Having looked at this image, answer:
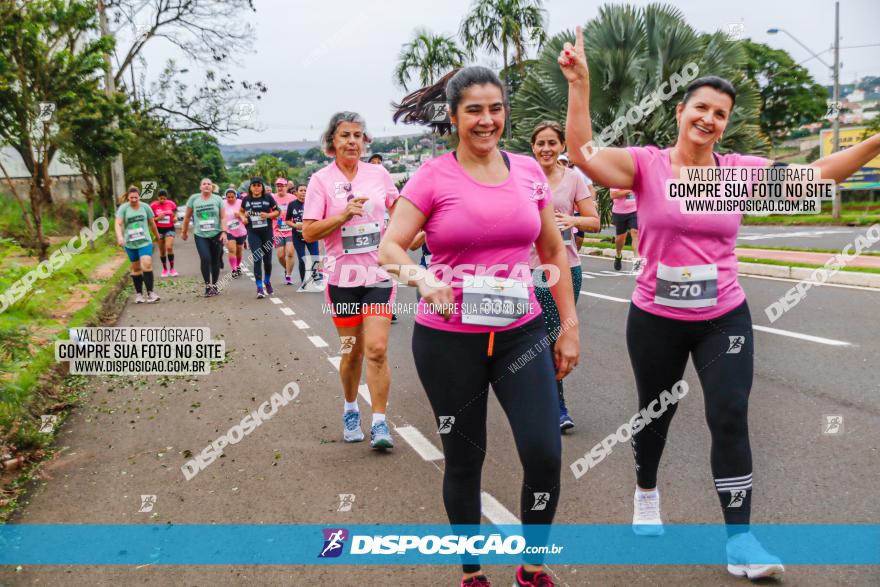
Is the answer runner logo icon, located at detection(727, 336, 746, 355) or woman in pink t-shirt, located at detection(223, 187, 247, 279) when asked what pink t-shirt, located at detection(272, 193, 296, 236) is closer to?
woman in pink t-shirt, located at detection(223, 187, 247, 279)

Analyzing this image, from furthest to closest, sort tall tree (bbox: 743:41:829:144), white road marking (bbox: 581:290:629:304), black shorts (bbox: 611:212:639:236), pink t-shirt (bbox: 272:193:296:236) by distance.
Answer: tall tree (bbox: 743:41:829:144) < pink t-shirt (bbox: 272:193:296:236) < black shorts (bbox: 611:212:639:236) < white road marking (bbox: 581:290:629:304)

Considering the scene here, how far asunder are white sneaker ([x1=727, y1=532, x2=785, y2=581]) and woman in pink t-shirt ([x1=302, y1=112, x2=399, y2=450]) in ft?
7.84

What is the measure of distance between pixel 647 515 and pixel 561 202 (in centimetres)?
231

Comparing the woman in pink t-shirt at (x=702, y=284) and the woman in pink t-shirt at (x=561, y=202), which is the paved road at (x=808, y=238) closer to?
the woman in pink t-shirt at (x=561, y=202)

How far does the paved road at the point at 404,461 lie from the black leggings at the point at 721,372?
1.38 ft

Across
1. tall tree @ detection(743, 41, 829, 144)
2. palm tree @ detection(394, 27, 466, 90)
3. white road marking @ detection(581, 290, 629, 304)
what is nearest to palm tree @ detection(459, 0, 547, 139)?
palm tree @ detection(394, 27, 466, 90)

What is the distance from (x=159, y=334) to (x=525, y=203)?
25.8ft

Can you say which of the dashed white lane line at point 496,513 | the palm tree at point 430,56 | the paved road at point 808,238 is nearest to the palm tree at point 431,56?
the palm tree at point 430,56

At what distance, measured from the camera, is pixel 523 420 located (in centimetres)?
274

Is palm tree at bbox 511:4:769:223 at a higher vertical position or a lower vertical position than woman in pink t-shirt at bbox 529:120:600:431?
higher

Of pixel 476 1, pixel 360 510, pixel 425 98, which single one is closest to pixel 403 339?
pixel 360 510

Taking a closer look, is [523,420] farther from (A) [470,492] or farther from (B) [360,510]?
(B) [360,510]

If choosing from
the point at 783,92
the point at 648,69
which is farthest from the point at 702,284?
the point at 783,92

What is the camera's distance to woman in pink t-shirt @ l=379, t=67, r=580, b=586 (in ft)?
9.04
